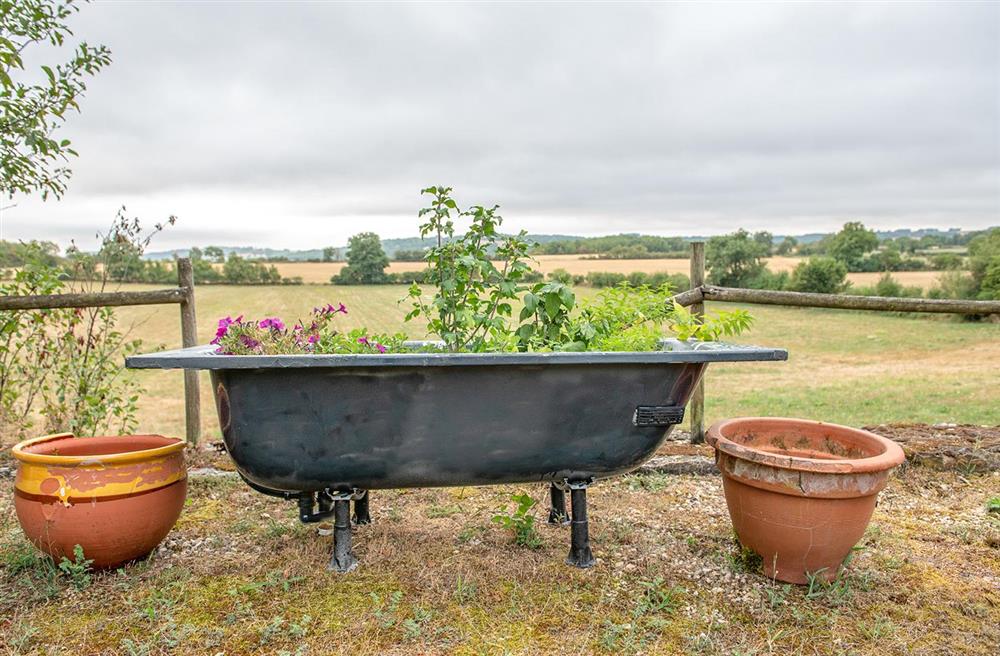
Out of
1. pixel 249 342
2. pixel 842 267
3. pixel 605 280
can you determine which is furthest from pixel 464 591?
pixel 842 267

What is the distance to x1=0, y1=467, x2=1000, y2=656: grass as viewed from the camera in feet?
5.93

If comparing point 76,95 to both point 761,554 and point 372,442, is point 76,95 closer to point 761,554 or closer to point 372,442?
point 372,442

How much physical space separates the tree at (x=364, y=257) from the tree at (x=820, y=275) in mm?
11903

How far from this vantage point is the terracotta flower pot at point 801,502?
2.00 metres

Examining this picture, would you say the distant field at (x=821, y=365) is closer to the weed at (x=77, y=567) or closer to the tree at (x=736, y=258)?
the weed at (x=77, y=567)

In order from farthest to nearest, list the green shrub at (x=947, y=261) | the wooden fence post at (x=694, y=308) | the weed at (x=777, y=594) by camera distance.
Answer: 1. the green shrub at (x=947, y=261)
2. the wooden fence post at (x=694, y=308)
3. the weed at (x=777, y=594)

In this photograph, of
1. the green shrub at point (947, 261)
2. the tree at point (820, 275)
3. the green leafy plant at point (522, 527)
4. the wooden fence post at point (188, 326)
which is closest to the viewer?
the green leafy plant at point (522, 527)

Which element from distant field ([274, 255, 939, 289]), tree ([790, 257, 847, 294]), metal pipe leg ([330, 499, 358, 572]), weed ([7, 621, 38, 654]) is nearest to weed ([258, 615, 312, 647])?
metal pipe leg ([330, 499, 358, 572])

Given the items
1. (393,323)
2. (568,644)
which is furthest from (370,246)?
(568,644)

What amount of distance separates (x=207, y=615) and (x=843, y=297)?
3498 millimetres

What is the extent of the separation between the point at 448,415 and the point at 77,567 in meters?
1.39

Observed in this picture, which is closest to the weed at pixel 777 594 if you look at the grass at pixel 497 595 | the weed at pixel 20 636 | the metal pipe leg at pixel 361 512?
the grass at pixel 497 595

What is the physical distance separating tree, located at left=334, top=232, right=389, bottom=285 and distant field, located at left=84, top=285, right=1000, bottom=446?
107 mm

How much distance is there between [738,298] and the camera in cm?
359
